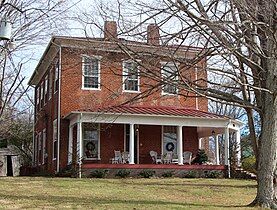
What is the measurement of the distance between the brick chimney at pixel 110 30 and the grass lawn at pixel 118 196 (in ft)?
13.4

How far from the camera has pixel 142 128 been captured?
26.9 m

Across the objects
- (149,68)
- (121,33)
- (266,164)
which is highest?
(121,33)

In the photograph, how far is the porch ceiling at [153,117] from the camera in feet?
77.1

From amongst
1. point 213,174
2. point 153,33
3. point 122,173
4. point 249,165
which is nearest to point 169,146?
point 213,174

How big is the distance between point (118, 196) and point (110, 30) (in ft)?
15.8

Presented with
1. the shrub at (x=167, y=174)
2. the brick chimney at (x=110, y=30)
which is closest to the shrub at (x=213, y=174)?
the shrub at (x=167, y=174)

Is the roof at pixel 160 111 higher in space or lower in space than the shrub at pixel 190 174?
higher

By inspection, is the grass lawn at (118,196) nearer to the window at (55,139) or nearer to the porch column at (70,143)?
the porch column at (70,143)

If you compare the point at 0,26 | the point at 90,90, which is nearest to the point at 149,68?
the point at 0,26

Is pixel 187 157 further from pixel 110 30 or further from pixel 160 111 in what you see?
pixel 110 30

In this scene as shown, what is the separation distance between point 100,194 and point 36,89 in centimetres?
2214

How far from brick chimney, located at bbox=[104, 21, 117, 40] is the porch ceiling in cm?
1059

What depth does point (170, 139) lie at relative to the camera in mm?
27312

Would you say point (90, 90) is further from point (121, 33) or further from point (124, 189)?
point (121, 33)
